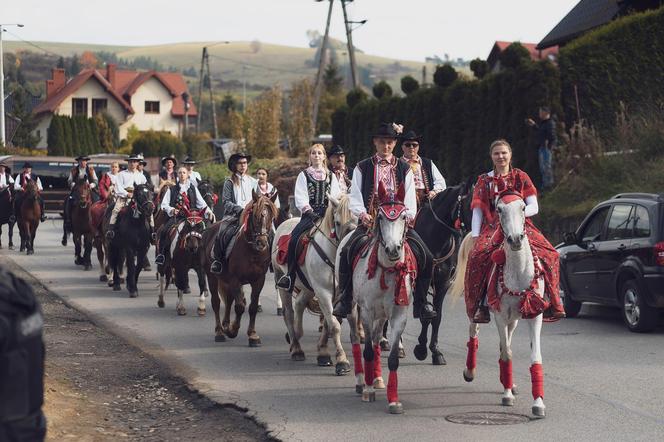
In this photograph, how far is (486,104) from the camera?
30.0 meters

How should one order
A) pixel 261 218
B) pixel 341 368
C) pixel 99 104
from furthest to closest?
pixel 99 104, pixel 261 218, pixel 341 368

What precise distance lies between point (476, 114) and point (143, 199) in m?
11.7

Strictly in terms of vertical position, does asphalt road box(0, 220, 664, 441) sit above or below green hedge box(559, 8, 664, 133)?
below

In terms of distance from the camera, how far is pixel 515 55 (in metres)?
28.0

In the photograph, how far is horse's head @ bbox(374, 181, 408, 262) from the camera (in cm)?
1010

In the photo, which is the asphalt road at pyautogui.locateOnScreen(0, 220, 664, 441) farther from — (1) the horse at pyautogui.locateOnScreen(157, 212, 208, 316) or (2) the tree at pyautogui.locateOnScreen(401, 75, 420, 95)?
(2) the tree at pyautogui.locateOnScreen(401, 75, 420, 95)

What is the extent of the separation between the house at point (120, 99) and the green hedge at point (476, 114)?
83.5 m

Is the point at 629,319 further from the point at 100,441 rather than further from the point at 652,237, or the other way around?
the point at 100,441

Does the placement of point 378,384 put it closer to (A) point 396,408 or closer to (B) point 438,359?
(A) point 396,408

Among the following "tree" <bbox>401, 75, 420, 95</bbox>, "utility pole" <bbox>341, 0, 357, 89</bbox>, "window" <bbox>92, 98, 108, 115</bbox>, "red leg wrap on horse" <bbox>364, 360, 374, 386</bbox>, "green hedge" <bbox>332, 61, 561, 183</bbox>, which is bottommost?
"red leg wrap on horse" <bbox>364, 360, 374, 386</bbox>

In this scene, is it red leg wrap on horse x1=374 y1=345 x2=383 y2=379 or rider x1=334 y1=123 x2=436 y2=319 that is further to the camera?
rider x1=334 y1=123 x2=436 y2=319

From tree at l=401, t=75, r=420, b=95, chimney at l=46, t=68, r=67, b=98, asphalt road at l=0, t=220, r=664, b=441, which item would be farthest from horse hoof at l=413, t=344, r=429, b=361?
chimney at l=46, t=68, r=67, b=98

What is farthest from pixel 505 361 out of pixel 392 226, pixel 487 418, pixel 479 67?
pixel 479 67

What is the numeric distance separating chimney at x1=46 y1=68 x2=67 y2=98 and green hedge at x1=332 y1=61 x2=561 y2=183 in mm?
88444
